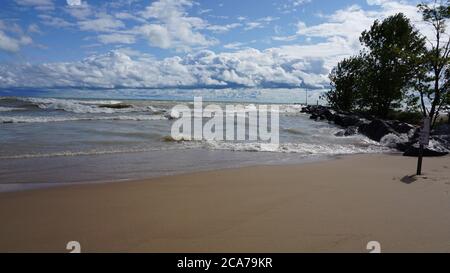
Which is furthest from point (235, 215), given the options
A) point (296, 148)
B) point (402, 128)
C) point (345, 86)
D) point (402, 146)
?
point (345, 86)

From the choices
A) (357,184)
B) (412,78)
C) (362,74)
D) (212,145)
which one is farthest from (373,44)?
(357,184)

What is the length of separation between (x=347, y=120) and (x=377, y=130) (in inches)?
340

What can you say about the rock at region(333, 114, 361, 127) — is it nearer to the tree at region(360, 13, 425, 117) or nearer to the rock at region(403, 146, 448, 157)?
the tree at region(360, 13, 425, 117)

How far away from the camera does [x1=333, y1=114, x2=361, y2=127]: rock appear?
25.9 meters

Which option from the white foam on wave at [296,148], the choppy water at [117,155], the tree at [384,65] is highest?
the tree at [384,65]

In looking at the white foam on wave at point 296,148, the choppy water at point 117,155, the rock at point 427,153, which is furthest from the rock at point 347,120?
the rock at point 427,153

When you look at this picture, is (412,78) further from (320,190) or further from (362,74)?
(320,190)

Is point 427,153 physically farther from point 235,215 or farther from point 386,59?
point 386,59

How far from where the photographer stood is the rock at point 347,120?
25.9 metres

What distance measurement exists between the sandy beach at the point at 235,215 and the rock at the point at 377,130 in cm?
1056

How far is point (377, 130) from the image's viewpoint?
1867 cm

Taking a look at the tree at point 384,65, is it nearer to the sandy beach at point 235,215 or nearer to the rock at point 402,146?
the rock at point 402,146

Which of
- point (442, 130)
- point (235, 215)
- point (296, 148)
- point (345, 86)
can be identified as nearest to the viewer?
point (235, 215)

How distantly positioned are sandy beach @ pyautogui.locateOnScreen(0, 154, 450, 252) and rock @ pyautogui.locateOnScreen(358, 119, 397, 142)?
10.6 metres
